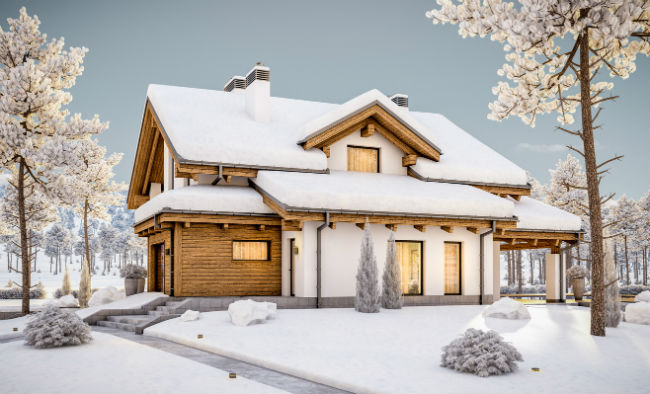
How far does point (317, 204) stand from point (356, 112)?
15.3ft

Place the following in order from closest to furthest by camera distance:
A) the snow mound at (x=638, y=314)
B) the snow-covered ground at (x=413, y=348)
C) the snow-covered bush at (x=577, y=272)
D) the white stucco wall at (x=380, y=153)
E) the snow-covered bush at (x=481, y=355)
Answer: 1. the snow-covered ground at (x=413, y=348)
2. the snow-covered bush at (x=481, y=355)
3. the snow mound at (x=638, y=314)
4. the white stucco wall at (x=380, y=153)
5. the snow-covered bush at (x=577, y=272)

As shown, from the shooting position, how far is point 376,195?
18.8 metres

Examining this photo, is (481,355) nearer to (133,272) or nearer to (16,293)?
(133,272)

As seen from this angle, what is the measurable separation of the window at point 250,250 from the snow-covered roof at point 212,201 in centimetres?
137

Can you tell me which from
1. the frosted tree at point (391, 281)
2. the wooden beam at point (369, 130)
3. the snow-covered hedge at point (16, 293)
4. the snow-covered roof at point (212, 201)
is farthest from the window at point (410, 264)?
the snow-covered hedge at point (16, 293)

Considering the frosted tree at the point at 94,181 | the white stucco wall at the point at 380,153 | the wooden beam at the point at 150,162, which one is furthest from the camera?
the frosted tree at the point at 94,181

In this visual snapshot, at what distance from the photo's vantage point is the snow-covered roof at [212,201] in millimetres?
17891

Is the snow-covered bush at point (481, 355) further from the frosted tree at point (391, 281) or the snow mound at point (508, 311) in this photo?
the frosted tree at point (391, 281)

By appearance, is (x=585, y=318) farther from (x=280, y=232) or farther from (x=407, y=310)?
(x=280, y=232)

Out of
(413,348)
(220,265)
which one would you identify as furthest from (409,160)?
(413,348)

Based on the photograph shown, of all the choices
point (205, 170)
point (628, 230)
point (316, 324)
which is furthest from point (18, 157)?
point (628, 230)

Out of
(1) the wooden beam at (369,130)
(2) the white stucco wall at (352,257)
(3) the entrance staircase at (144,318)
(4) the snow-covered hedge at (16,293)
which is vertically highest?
(1) the wooden beam at (369,130)

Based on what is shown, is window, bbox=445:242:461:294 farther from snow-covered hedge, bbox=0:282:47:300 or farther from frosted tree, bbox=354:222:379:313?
snow-covered hedge, bbox=0:282:47:300

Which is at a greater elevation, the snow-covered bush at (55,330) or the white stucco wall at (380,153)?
the white stucco wall at (380,153)
